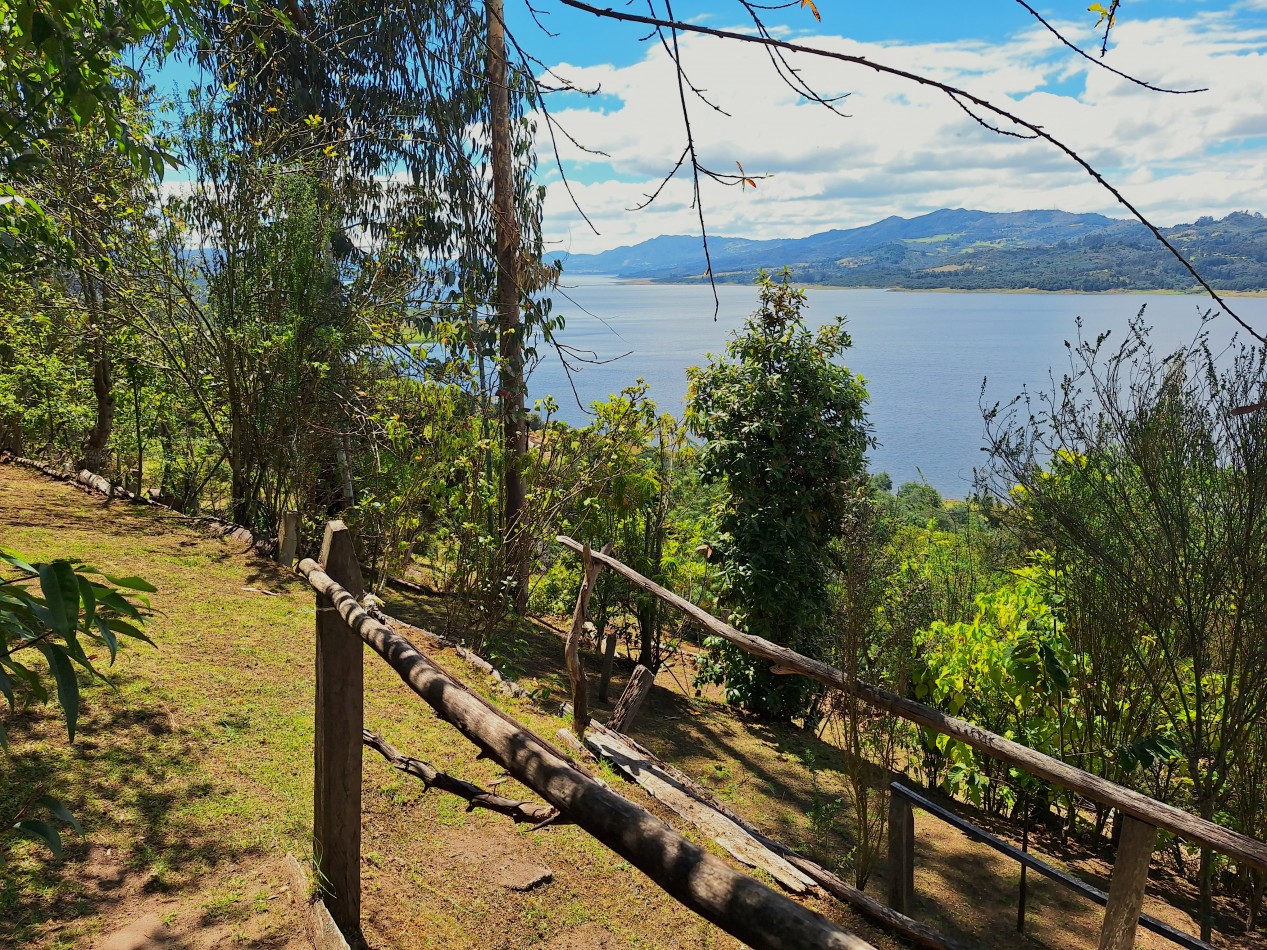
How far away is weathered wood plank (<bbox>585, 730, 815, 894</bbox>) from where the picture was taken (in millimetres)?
4051

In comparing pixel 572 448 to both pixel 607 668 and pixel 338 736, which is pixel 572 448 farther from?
pixel 338 736

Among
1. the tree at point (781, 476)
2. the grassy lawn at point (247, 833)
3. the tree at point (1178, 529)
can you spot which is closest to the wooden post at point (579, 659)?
the grassy lawn at point (247, 833)

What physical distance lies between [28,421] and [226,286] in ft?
13.8

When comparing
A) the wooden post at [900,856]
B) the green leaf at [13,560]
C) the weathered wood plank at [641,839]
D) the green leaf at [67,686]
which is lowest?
the wooden post at [900,856]

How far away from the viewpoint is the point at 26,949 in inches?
90.2

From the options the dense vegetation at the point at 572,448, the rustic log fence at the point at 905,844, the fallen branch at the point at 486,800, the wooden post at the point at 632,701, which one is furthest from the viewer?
the wooden post at the point at 632,701

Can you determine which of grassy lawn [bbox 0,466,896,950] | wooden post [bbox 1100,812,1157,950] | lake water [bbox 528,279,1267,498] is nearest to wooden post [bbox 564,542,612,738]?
grassy lawn [bbox 0,466,896,950]

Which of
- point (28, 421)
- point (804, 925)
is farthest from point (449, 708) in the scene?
point (28, 421)

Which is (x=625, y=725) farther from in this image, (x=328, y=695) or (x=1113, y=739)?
(x=328, y=695)

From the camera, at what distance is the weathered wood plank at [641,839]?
103cm

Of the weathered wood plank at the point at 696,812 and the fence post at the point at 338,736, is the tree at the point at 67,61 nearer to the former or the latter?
the fence post at the point at 338,736

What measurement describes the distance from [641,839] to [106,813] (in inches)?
108

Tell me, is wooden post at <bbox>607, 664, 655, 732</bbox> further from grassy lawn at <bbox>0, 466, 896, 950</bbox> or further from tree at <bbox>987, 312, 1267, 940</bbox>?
tree at <bbox>987, 312, 1267, 940</bbox>

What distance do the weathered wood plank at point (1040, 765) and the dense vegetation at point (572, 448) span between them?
0.34m
